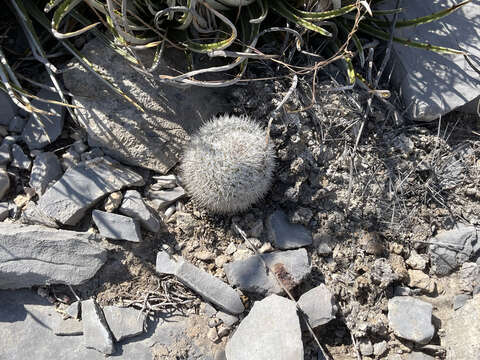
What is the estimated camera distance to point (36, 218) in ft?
7.72

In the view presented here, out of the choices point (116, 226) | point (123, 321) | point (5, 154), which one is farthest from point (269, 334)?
point (5, 154)

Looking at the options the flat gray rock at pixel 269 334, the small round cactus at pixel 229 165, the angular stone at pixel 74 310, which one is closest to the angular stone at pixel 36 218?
the angular stone at pixel 74 310

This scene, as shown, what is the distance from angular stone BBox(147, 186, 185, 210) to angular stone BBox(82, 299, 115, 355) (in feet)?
2.05

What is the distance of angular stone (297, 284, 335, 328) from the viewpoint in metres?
2.20

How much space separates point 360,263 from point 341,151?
653 mm

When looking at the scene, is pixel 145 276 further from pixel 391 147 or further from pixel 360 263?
pixel 391 147

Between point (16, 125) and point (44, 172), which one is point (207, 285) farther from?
point (16, 125)

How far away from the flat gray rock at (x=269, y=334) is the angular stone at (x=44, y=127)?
1495mm

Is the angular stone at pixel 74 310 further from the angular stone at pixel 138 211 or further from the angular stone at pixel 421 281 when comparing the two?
the angular stone at pixel 421 281

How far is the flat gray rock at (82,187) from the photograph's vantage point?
233cm

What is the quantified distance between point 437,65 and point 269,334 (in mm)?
1930

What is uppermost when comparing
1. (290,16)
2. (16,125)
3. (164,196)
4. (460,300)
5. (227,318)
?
(290,16)

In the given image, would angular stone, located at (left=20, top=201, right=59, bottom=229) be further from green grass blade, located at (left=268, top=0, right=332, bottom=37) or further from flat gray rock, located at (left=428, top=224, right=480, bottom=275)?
flat gray rock, located at (left=428, top=224, right=480, bottom=275)

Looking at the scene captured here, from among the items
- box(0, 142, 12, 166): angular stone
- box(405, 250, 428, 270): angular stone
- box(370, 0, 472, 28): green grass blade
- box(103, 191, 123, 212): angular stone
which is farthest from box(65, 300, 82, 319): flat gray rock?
box(370, 0, 472, 28): green grass blade
